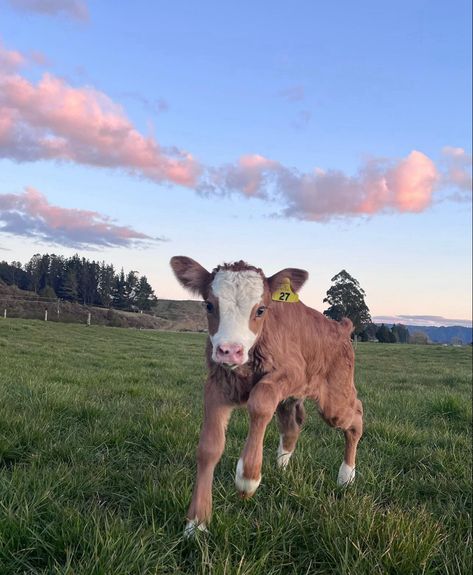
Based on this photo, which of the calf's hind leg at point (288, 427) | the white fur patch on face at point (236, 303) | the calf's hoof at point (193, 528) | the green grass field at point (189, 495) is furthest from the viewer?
the calf's hind leg at point (288, 427)

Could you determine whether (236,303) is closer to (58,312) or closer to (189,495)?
(189,495)

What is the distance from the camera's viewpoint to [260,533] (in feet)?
11.0

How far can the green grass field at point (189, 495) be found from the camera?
9.91 feet

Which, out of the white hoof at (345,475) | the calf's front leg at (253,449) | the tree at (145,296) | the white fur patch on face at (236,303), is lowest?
the white hoof at (345,475)

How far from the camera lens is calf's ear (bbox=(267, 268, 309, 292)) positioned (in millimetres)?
4531

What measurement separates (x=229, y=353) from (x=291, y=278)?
1.39 m

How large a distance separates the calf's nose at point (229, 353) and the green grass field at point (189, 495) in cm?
107

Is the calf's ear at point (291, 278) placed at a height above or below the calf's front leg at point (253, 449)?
above

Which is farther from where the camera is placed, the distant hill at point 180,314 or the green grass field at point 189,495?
the distant hill at point 180,314

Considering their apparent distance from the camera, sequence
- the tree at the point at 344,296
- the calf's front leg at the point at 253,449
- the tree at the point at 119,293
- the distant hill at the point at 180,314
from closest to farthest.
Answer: the calf's front leg at the point at 253,449, the tree at the point at 344,296, the distant hill at the point at 180,314, the tree at the point at 119,293

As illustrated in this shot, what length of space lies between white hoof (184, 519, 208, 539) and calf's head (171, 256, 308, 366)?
108cm

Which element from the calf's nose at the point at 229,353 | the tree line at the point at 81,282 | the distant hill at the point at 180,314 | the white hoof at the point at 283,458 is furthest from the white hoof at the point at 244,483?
the tree line at the point at 81,282

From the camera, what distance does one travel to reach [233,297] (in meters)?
4.02

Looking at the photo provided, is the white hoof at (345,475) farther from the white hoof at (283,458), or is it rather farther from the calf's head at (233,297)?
the calf's head at (233,297)
